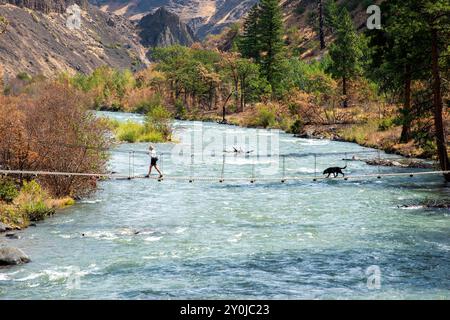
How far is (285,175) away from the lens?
36.8 meters

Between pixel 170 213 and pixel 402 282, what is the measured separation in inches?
501

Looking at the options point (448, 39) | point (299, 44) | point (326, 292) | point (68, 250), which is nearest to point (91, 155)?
point (68, 250)

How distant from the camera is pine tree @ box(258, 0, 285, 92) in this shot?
3770 inches

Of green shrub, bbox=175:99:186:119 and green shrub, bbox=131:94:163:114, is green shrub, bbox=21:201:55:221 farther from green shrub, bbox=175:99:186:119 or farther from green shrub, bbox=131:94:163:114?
green shrub, bbox=131:94:163:114

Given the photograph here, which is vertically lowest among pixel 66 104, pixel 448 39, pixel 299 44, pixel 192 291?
pixel 192 291

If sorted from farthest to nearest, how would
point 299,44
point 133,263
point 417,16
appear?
1. point 299,44
2. point 417,16
3. point 133,263

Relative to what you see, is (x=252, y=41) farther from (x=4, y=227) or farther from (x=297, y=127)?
(x=4, y=227)

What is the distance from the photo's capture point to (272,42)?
96.8 meters

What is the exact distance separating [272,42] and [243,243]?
260ft

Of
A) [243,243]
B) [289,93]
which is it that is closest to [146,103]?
[289,93]

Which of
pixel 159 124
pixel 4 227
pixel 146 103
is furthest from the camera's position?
pixel 146 103

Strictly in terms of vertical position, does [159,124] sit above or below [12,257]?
above

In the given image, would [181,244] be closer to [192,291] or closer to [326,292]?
[192,291]

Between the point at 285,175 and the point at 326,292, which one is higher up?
the point at 285,175
